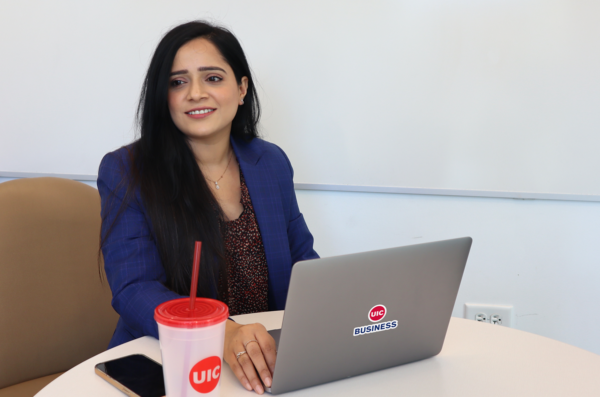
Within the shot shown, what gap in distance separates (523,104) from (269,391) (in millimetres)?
1461

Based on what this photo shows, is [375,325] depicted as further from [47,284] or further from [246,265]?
[47,284]

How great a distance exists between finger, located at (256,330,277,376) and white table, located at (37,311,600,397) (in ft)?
0.18

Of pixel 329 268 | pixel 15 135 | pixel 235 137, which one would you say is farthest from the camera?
pixel 15 135

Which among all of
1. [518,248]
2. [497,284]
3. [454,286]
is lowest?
[497,284]

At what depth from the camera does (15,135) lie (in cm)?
209

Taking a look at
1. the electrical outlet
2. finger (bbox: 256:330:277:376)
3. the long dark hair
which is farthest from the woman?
the electrical outlet

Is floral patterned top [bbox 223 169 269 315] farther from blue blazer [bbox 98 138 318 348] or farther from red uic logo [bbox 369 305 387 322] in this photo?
red uic logo [bbox 369 305 387 322]

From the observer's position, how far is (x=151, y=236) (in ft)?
4.14

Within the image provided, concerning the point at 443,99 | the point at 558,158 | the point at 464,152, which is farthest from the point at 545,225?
the point at 443,99

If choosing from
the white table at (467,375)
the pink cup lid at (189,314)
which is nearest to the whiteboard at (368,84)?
the white table at (467,375)

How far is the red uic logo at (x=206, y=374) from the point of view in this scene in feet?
2.01

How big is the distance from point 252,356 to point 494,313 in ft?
4.58

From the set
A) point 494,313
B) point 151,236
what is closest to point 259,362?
point 151,236

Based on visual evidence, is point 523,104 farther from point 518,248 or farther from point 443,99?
point 518,248
